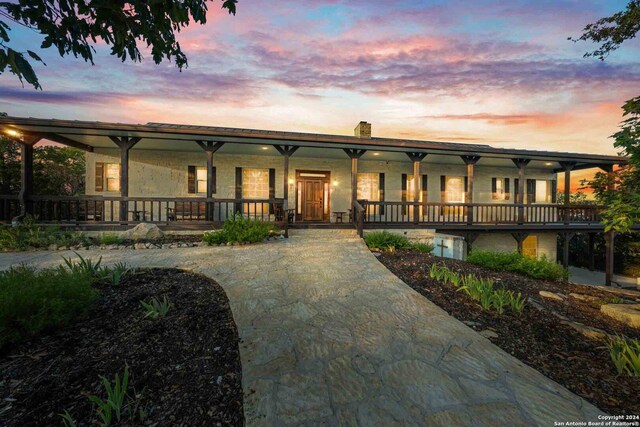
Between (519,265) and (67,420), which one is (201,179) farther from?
(519,265)

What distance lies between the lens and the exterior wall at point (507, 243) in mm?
13812

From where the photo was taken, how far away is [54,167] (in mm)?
20156

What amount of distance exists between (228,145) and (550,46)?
11.2 metres

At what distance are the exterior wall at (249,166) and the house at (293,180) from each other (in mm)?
47

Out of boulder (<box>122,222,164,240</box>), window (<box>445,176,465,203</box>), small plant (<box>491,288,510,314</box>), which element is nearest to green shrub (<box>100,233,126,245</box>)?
boulder (<box>122,222,164,240</box>)

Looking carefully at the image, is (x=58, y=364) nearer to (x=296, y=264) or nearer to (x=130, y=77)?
(x=296, y=264)

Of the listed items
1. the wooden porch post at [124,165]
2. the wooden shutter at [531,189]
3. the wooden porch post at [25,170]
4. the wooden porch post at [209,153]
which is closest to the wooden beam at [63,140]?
the wooden porch post at [25,170]

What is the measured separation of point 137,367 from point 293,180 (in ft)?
36.8

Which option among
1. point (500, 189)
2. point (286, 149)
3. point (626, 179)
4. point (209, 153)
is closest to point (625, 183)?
point (626, 179)

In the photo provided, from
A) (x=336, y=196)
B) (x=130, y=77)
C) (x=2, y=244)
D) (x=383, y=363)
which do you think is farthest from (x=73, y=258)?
(x=336, y=196)

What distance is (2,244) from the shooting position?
7184mm

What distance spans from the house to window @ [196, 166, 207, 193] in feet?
0.16

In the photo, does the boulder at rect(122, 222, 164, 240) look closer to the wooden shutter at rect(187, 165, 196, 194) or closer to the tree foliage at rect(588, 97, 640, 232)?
the wooden shutter at rect(187, 165, 196, 194)

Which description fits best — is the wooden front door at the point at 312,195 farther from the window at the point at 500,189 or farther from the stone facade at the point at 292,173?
the window at the point at 500,189
